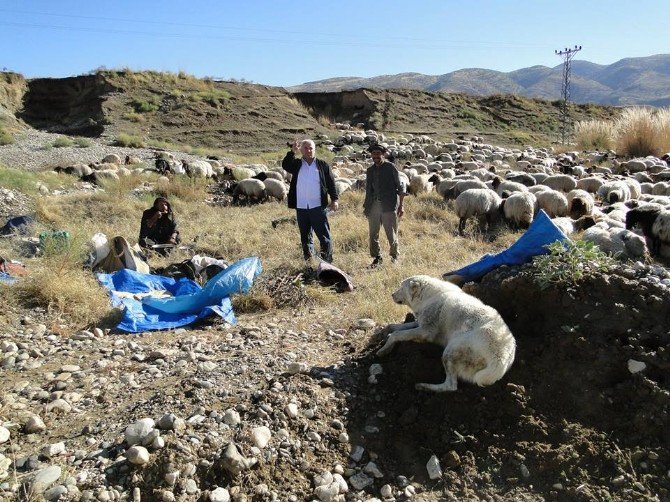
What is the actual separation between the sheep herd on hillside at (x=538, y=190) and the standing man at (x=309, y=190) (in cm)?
330

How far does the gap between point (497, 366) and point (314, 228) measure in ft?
13.3

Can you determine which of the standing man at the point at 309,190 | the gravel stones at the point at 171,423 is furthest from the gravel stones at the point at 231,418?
the standing man at the point at 309,190

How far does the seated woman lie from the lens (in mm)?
7793

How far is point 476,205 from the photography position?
9.91m

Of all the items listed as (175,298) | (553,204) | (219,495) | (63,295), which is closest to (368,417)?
(219,495)

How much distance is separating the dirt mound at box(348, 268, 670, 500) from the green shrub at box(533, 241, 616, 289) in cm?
8

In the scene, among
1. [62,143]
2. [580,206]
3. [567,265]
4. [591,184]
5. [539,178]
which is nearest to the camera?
[567,265]

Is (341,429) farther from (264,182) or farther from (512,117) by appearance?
(512,117)

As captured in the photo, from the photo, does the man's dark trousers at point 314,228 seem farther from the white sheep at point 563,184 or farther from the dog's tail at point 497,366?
the white sheep at point 563,184

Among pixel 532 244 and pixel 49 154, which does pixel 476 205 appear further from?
pixel 49 154

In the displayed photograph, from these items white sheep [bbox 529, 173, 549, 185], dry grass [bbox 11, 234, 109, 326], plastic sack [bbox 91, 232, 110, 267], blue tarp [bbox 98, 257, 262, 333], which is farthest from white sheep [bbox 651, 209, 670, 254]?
plastic sack [bbox 91, 232, 110, 267]

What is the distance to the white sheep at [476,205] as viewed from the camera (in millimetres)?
9922

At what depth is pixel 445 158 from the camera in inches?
800

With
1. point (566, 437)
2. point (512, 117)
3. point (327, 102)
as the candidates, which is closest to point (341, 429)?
point (566, 437)
